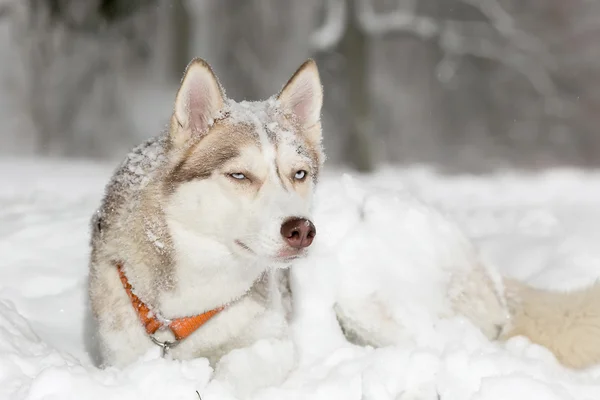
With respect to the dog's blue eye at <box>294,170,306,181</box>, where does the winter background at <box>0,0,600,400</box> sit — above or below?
below

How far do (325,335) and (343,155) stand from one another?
473 inches

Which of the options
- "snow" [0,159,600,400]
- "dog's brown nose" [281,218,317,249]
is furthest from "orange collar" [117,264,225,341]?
"dog's brown nose" [281,218,317,249]

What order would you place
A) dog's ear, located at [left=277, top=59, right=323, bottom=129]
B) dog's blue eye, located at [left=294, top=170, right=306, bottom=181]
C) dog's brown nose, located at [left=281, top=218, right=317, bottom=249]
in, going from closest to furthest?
dog's brown nose, located at [left=281, top=218, right=317, bottom=249] < dog's blue eye, located at [left=294, top=170, right=306, bottom=181] < dog's ear, located at [left=277, top=59, right=323, bottom=129]

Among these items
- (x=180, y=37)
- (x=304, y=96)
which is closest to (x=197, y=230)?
(x=304, y=96)

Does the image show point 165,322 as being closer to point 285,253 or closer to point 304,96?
point 285,253

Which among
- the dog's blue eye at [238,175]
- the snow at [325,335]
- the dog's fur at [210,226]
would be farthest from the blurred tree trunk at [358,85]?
the dog's blue eye at [238,175]

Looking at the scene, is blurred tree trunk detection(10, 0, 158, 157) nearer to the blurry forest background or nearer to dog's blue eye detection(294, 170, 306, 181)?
the blurry forest background

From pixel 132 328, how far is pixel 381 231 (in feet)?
5.35

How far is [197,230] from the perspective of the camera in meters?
2.83

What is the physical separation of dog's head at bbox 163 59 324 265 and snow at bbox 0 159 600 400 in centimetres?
63

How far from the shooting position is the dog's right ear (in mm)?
2812

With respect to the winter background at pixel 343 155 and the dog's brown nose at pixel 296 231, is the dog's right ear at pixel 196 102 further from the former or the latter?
the winter background at pixel 343 155

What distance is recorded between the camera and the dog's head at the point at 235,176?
2.65 metres

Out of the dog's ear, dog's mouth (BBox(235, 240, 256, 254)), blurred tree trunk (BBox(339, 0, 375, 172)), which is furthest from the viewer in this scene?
blurred tree trunk (BBox(339, 0, 375, 172))
